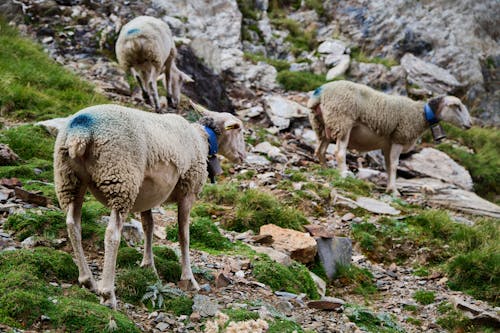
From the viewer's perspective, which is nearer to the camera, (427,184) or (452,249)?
(452,249)

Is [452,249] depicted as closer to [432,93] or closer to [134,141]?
[134,141]

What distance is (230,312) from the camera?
4645 millimetres

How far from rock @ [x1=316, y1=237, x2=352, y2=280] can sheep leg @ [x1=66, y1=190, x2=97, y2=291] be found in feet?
11.8

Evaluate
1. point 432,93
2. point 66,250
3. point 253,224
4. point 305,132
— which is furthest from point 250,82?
point 66,250

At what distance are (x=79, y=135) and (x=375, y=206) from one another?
262 inches

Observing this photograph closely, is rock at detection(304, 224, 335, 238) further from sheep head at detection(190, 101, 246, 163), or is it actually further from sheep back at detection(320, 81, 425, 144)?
sheep back at detection(320, 81, 425, 144)

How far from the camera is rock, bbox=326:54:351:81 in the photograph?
18688 mm

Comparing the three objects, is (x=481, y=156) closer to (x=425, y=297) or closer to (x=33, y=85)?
(x=425, y=297)

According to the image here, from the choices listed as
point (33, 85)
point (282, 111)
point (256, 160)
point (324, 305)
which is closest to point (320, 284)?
point (324, 305)

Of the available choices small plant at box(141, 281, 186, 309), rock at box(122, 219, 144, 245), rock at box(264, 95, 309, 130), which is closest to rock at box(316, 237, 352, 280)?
rock at box(122, 219, 144, 245)

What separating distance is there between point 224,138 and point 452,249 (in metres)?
4.01

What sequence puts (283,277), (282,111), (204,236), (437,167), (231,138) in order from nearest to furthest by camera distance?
(283,277)
(231,138)
(204,236)
(437,167)
(282,111)

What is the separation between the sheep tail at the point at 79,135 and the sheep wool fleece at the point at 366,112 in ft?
25.8

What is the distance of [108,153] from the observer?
4.20 metres
